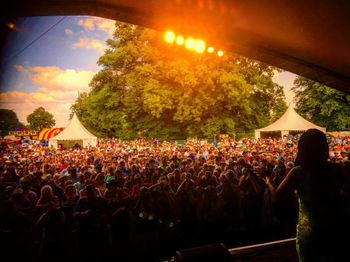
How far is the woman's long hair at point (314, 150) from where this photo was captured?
2145 mm

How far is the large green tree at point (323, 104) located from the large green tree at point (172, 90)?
326 inches

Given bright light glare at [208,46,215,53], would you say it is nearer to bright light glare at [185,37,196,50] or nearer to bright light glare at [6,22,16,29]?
bright light glare at [185,37,196,50]

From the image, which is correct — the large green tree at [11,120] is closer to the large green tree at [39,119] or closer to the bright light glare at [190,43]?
the large green tree at [39,119]

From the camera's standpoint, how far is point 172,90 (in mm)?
25938

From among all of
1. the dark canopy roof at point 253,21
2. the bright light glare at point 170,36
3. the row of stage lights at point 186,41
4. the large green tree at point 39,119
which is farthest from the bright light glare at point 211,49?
the large green tree at point 39,119

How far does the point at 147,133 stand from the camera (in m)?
28.3

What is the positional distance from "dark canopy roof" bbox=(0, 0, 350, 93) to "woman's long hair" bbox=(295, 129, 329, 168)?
3879mm

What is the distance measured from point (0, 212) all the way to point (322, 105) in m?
37.3

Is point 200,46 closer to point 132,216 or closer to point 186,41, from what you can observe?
point 186,41

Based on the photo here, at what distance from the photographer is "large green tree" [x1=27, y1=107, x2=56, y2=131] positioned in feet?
421

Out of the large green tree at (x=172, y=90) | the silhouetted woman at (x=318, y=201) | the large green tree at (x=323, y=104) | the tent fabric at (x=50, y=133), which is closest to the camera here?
the silhouetted woman at (x=318, y=201)

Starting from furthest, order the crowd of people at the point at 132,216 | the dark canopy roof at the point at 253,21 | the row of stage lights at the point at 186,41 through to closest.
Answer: the row of stage lights at the point at 186,41
the dark canopy roof at the point at 253,21
the crowd of people at the point at 132,216

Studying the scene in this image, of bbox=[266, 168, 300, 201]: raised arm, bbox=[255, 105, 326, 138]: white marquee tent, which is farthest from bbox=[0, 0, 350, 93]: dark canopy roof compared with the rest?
bbox=[255, 105, 326, 138]: white marquee tent

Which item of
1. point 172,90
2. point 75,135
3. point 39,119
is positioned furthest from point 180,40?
point 39,119
